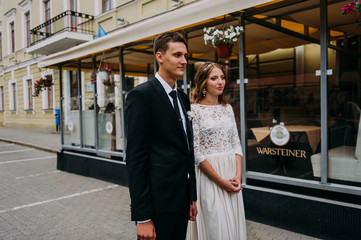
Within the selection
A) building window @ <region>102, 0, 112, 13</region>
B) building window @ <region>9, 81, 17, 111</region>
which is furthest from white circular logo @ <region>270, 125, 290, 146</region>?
building window @ <region>9, 81, 17, 111</region>

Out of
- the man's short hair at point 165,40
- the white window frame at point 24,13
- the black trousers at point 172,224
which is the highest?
the white window frame at point 24,13

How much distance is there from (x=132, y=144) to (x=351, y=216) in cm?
274

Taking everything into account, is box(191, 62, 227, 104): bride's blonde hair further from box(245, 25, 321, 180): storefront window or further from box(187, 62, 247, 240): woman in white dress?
box(245, 25, 321, 180): storefront window

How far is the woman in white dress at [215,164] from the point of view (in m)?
2.46

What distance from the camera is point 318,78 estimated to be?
145 inches

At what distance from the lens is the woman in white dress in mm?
2455

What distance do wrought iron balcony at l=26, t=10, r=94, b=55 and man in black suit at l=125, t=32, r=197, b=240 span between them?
14.1 meters

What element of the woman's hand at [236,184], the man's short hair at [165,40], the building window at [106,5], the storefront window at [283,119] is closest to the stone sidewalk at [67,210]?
the storefront window at [283,119]

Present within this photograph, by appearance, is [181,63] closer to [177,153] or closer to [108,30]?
[177,153]

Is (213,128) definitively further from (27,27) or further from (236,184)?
(27,27)

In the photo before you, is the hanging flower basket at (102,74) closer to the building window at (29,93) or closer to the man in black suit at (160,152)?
the man in black suit at (160,152)

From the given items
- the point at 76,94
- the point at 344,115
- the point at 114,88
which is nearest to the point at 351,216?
the point at 344,115

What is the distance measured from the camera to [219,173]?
2.55 meters

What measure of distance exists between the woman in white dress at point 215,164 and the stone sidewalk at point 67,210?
1.20m
